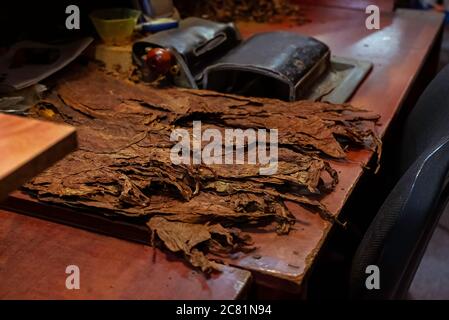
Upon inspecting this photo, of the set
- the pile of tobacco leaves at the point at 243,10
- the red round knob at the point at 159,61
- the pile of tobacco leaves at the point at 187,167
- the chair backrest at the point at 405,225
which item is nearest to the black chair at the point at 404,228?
the chair backrest at the point at 405,225

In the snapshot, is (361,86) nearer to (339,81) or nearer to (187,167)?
(339,81)

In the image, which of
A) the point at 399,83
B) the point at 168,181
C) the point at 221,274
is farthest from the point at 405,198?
the point at 399,83

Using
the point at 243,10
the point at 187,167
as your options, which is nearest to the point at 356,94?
the point at 187,167

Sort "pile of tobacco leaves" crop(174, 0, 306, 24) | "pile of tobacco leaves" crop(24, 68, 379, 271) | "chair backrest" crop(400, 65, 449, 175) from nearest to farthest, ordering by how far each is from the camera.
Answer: "pile of tobacco leaves" crop(24, 68, 379, 271) → "chair backrest" crop(400, 65, 449, 175) → "pile of tobacco leaves" crop(174, 0, 306, 24)

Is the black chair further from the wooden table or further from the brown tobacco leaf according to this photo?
the brown tobacco leaf

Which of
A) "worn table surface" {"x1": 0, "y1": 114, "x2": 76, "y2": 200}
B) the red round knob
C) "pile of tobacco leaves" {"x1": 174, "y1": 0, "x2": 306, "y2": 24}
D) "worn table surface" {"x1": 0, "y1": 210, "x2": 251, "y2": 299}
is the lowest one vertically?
"worn table surface" {"x1": 0, "y1": 210, "x2": 251, "y2": 299}

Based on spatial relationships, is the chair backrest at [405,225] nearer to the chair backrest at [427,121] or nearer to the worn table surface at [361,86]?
the worn table surface at [361,86]

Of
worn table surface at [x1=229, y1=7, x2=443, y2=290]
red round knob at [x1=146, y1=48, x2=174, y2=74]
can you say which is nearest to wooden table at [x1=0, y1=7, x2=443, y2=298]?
worn table surface at [x1=229, y1=7, x2=443, y2=290]

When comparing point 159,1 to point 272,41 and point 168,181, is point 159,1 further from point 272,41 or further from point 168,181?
point 168,181
